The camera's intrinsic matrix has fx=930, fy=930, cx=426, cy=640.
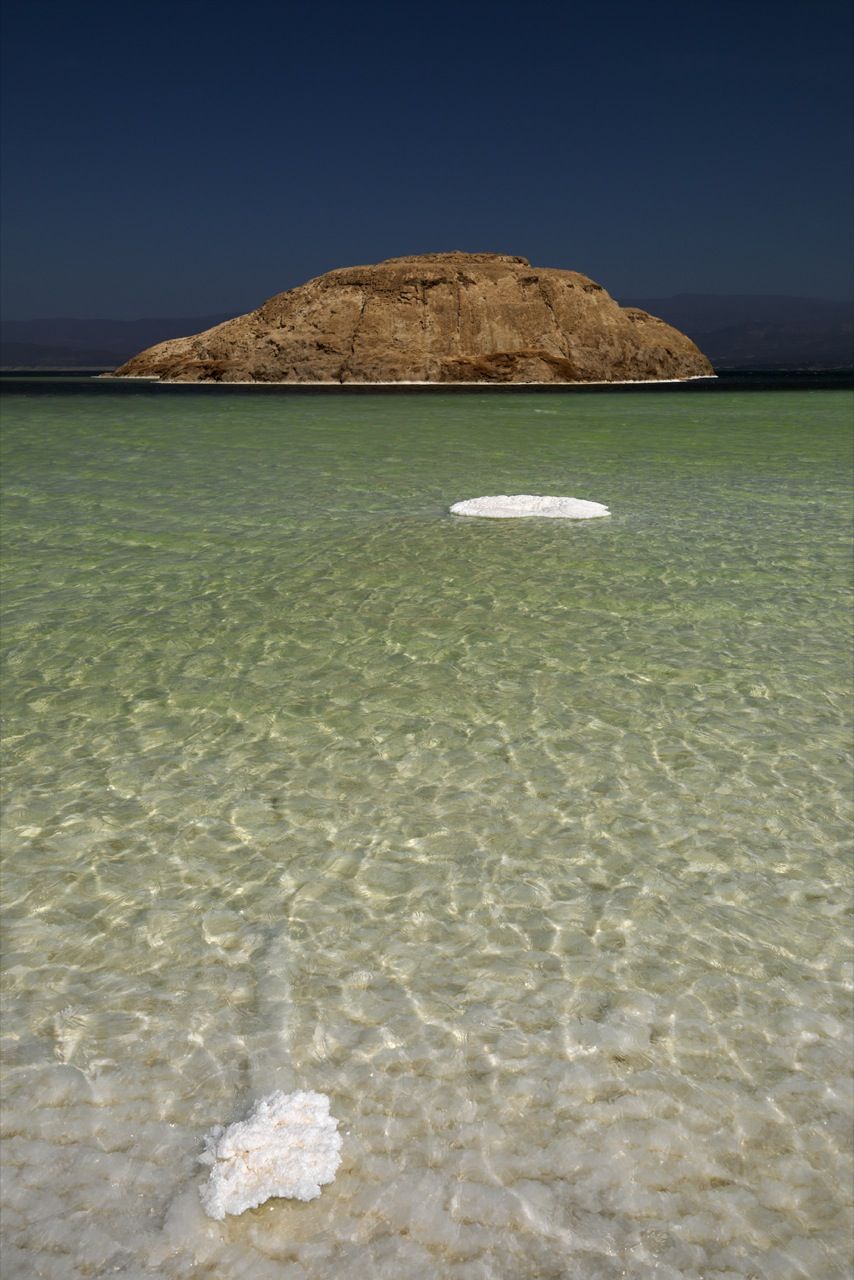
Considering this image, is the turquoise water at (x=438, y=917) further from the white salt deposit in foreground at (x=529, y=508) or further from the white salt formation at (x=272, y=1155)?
the white salt deposit in foreground at (x=529, y=508)

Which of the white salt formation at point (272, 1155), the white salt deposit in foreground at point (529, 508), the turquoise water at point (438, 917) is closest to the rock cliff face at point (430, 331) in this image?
the white salt deposit in foreground at point (529, 508)

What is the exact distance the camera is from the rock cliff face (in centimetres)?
9700

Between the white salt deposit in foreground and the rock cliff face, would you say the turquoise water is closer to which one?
the white salt deposit in foreground

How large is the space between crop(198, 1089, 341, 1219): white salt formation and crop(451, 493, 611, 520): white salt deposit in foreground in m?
10.8

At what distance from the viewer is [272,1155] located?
2.92m

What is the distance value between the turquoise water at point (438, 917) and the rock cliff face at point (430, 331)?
292 ft

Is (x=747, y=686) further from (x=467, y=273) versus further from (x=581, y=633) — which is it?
(x=467, y=273)

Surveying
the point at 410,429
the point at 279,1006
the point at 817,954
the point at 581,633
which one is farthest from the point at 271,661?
the point at 410,429

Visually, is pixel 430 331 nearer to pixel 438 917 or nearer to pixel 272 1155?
pixel 438 917

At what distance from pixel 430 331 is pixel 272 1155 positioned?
104911mm

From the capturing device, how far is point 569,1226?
8.99 ft

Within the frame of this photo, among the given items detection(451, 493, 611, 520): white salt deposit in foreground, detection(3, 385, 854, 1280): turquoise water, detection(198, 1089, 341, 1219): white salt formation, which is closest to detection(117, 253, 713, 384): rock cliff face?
detection(451, 493, 611, 520): white salt deposit in foreground

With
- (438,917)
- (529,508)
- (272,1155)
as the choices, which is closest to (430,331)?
(529,508)

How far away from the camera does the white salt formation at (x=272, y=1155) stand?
2805 mm
